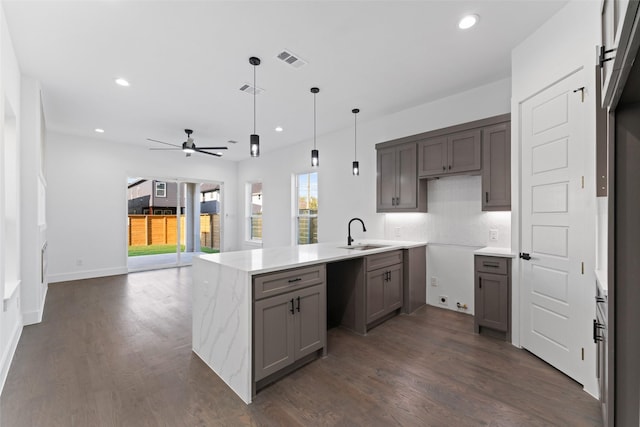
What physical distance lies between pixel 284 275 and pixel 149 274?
209 inches

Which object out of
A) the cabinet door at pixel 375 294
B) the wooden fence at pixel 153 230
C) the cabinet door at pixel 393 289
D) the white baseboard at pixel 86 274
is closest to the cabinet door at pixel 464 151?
the cabinet door at pixel 393 289

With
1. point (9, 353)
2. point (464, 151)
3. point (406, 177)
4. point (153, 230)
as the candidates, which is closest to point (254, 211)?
point (153, 230)

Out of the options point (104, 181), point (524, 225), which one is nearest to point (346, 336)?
point (524, 225)

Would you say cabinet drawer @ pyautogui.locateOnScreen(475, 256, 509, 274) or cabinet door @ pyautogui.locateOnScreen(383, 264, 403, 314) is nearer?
cabinet drawer @ pyautogui.locateOnScreen(475, 256, 509, 274)

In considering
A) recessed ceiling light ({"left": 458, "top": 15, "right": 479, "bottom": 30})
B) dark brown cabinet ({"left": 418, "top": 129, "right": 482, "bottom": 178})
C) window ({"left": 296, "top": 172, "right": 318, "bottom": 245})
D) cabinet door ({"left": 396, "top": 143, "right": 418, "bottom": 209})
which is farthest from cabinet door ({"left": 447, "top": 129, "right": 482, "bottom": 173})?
window ({"left": 296, "top": 172, "right": 318, "bottom": 245})

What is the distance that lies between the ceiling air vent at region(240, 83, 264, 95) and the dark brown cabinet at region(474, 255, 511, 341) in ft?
11.0

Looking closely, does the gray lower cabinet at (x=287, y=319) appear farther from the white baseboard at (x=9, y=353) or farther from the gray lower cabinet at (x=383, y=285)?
the white baseboard at (x=9, y=353)

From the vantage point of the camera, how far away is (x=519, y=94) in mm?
2723

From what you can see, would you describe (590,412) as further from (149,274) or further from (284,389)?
(149,274)

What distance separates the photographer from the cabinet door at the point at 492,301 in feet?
9.29

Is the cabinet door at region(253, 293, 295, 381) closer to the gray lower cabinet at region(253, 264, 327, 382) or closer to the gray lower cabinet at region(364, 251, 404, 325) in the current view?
the gray lower cabinet at region(253, 264, 327, 382)

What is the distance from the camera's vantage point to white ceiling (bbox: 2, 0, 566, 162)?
2264mm

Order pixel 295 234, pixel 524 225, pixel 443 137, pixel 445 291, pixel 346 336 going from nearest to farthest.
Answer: pixel 524 225
pixel 346 336
pixel 443 137
pixel 445 291
pixel 295 234

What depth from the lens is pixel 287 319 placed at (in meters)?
2.18
